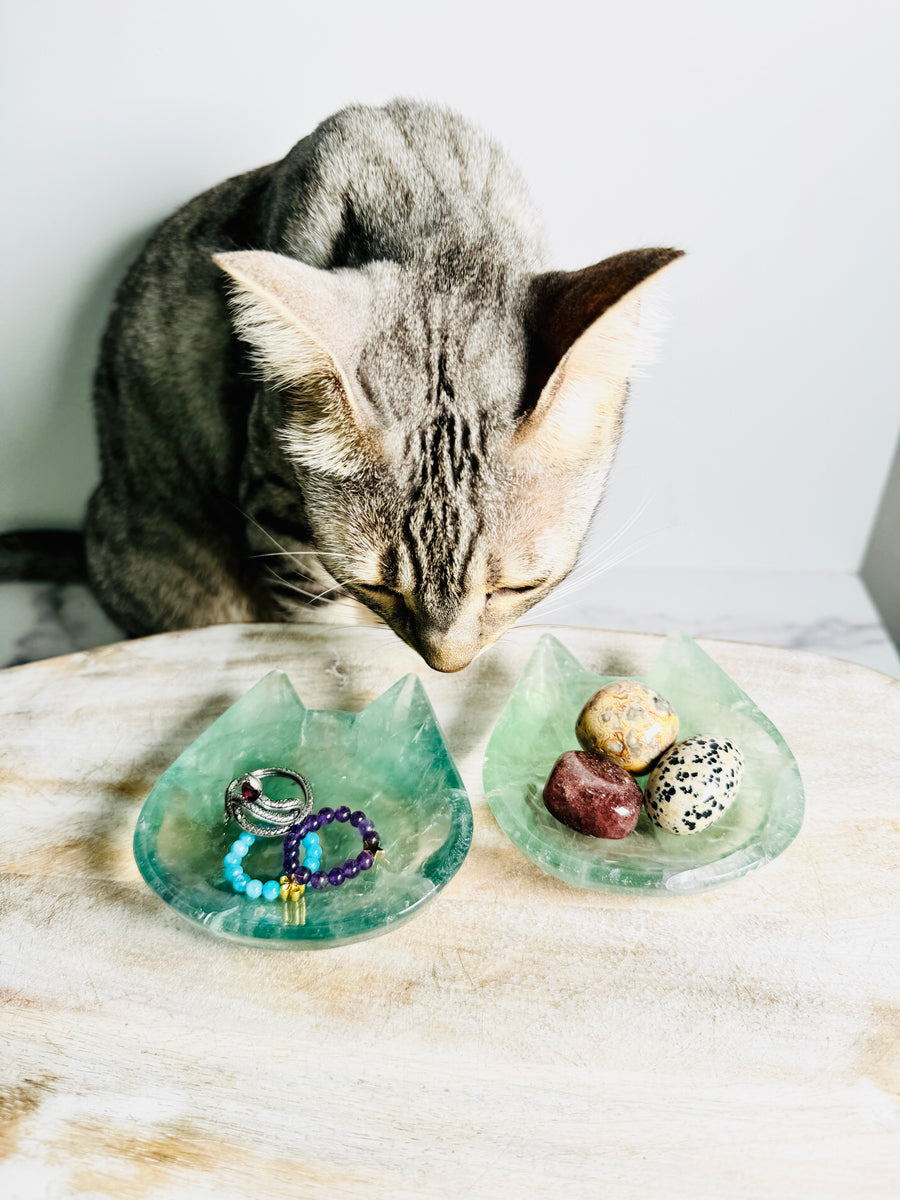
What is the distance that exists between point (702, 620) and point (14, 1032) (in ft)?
4.04

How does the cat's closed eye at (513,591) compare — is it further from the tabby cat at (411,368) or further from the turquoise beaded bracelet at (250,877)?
the turquoise beaded bracelet at (250,877)

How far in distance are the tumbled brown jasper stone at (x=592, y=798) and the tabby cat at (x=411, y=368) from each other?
16 centimetres

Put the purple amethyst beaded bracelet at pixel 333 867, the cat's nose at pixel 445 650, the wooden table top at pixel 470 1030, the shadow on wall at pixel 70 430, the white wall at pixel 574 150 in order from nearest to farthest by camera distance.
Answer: the wooden table top at pixel 470 1030 < the purple amethyst beaded bracelet at pixel 333 867 < the cat's nose at pixel 445 650 < the white wall at pixel 574 150 < the shadow on wall at pixel 70 430

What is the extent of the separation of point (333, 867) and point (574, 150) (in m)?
0.99

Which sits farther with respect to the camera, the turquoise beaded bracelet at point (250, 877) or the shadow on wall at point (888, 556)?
the shadow on wall at point (888, 556)

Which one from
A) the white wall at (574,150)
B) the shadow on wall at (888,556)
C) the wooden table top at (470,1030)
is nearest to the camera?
the wooden table top at (470,1030)

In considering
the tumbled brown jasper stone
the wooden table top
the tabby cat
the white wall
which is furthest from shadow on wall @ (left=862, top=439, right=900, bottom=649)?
the tumbled brown jasper stone

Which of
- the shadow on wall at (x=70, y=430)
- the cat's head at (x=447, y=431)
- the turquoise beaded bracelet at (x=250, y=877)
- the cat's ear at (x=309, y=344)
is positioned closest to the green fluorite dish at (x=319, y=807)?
the turquoise beaded bracelet at (x=250, y=877)

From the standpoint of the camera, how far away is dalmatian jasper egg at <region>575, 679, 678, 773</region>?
0.75 m

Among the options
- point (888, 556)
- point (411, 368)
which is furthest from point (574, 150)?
point (888, 556)

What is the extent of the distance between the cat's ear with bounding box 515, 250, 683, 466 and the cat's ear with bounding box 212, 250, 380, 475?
15 cm

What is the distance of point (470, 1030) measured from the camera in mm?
622

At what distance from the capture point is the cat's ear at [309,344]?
620mm

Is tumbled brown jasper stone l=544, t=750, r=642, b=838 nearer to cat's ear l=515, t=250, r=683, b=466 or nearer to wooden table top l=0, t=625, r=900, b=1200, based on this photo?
wooden table top l=0, t=625, r=900, b=1200
